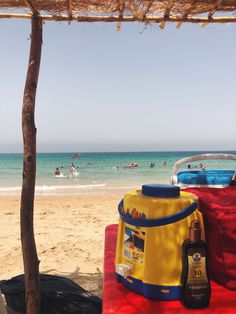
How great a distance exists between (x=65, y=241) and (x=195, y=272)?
5.30 m

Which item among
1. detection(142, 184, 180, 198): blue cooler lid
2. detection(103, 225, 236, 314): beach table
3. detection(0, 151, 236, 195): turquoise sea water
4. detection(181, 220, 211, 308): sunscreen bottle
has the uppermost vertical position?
detection(142, 184, 180, 198): blue cooler lid

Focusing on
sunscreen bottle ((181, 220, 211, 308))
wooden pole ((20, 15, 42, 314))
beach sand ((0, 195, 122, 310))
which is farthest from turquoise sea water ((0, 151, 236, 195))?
sunscreen bottle ((181, 220, 211, 308))

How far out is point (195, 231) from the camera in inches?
54.6

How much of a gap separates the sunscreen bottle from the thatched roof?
1.54m

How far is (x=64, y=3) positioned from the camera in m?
Answer: 2.32

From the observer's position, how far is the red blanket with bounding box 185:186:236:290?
4.75 feet

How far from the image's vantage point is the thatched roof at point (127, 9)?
2289mm

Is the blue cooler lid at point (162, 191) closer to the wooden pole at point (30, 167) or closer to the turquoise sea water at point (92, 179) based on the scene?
the wooden pole at point (30, 167)

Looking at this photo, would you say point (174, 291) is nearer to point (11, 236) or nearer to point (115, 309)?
point (115, 309)

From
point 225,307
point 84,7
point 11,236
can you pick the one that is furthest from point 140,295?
point 11,236

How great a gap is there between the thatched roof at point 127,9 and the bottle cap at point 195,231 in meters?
1.49

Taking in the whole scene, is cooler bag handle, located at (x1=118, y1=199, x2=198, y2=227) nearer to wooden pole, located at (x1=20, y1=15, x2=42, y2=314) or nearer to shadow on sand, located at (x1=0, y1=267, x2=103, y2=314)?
wooden pole, located at (x1=20, y1=15, x2=42, y2=314)

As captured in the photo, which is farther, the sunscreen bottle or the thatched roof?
the thatched roof

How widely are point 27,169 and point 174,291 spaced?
1.48 m
